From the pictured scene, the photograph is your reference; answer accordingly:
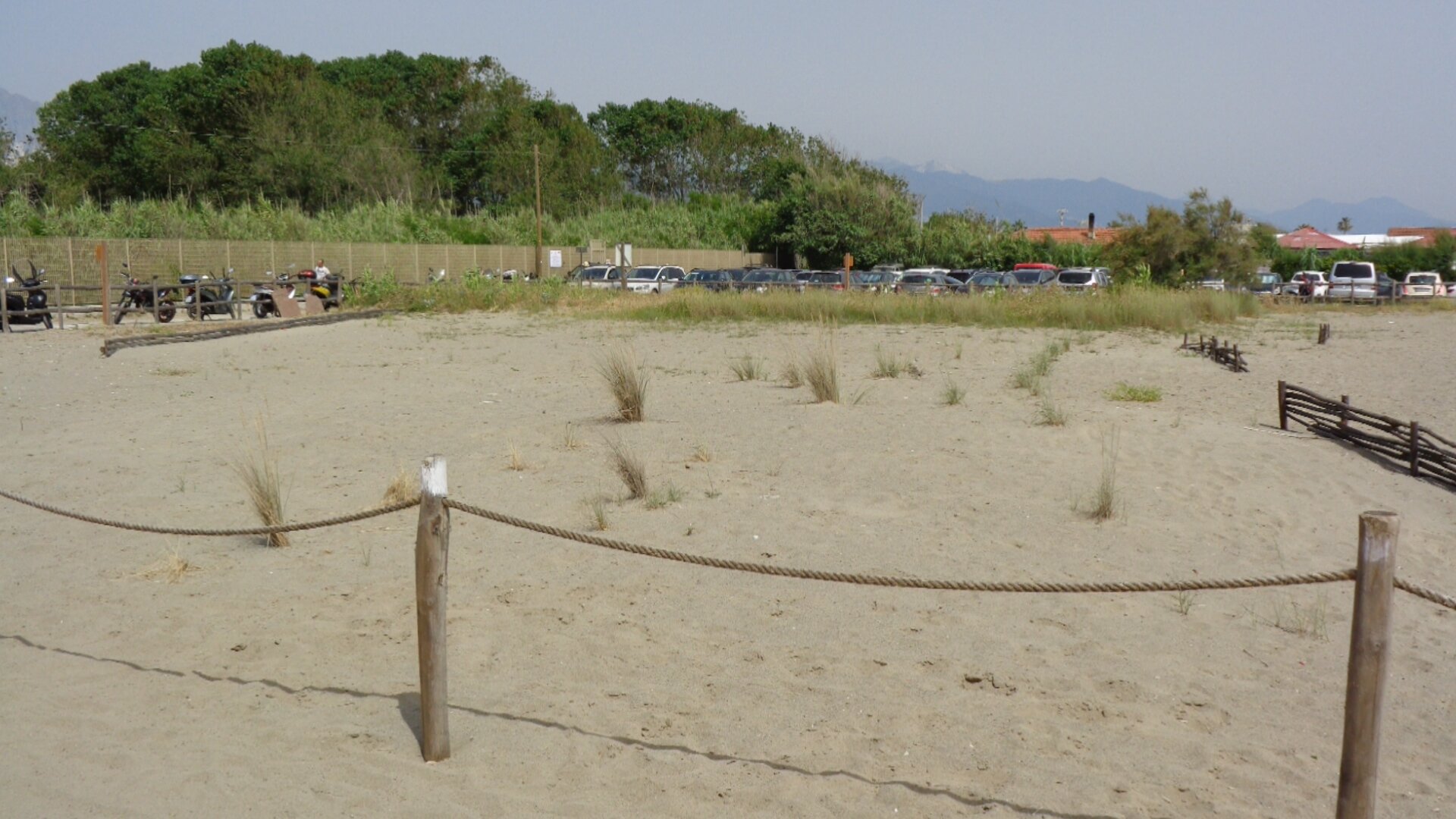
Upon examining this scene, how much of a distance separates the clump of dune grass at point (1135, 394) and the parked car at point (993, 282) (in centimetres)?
1112

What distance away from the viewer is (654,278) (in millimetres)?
38594

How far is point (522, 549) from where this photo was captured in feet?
25.7

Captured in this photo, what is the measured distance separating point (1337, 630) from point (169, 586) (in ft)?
21.5

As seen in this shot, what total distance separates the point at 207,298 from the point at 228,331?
6.73 m

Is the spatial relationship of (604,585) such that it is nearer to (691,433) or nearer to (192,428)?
(691,433)

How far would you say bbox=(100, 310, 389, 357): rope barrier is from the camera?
1958 centimetres

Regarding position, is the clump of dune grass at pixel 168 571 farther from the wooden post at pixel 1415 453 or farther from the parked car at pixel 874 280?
the parked car at pixel 874 280

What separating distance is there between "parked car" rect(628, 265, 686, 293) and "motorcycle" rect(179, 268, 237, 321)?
37.4 feet

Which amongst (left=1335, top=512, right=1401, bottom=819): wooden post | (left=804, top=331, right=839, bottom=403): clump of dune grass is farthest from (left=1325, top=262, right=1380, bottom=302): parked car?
(left=1335, top=512, right=1401, bottom=819): wooden post

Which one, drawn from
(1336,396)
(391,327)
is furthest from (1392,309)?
(391,327)

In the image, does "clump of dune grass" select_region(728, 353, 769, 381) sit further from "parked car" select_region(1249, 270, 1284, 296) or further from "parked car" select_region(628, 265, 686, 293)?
"parked car" select_region(1249, 270, 1284, 296)

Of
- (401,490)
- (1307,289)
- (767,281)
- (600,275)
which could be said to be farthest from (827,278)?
(401,490)

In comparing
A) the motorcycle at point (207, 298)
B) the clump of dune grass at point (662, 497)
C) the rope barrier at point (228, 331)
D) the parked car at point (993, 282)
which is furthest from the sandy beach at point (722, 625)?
the parked car at point (993, 282)

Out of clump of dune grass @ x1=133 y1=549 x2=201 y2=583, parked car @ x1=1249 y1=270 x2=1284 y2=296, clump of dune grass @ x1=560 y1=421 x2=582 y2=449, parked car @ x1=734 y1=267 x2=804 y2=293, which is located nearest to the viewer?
clump of dune grass @ x1=133 y1=549 x2=201 y2=583
